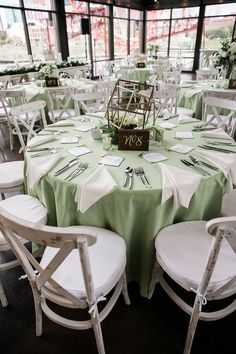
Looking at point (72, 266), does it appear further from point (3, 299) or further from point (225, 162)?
point (225, 162)

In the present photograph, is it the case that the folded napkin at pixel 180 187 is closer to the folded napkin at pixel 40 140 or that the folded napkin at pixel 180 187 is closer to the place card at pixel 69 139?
the place card at pixel 69 139

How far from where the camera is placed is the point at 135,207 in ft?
4.33

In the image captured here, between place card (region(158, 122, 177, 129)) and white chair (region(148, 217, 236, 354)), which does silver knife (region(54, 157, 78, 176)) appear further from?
place card (region(158, 122, 177, 129))

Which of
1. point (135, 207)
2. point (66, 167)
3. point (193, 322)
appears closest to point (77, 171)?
point (66, 167)

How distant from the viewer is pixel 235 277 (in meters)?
1.05

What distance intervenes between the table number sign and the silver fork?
1.07 feet

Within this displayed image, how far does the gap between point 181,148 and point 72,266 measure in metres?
1.09

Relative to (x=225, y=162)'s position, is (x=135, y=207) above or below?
below

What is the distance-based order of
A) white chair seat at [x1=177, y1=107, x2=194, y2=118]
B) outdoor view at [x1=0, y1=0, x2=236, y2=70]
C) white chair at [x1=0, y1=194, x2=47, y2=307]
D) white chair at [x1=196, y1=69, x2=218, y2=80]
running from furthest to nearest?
outdoor view at [x1=0, y1=0, x2=236, y2=70] → white chair at [x1=196, y1=69, x2=218, y2=80] → white chair seat at [x1=177, y1=107, x2=194, y2=118] → white chair at [x1=0, y1=194, x2=47, y2=307]

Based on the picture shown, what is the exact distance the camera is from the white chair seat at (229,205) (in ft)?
5.24

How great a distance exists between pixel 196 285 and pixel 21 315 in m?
1.12

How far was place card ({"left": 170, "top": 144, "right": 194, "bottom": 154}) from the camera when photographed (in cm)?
171

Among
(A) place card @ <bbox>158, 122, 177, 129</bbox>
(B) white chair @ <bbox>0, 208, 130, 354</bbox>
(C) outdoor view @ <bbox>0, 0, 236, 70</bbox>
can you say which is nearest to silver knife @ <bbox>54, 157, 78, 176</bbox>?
(B) white chair @ <bbox>0, 208, 130, 354</bbox>

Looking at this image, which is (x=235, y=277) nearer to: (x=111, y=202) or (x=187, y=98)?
(x=111, y=202)
